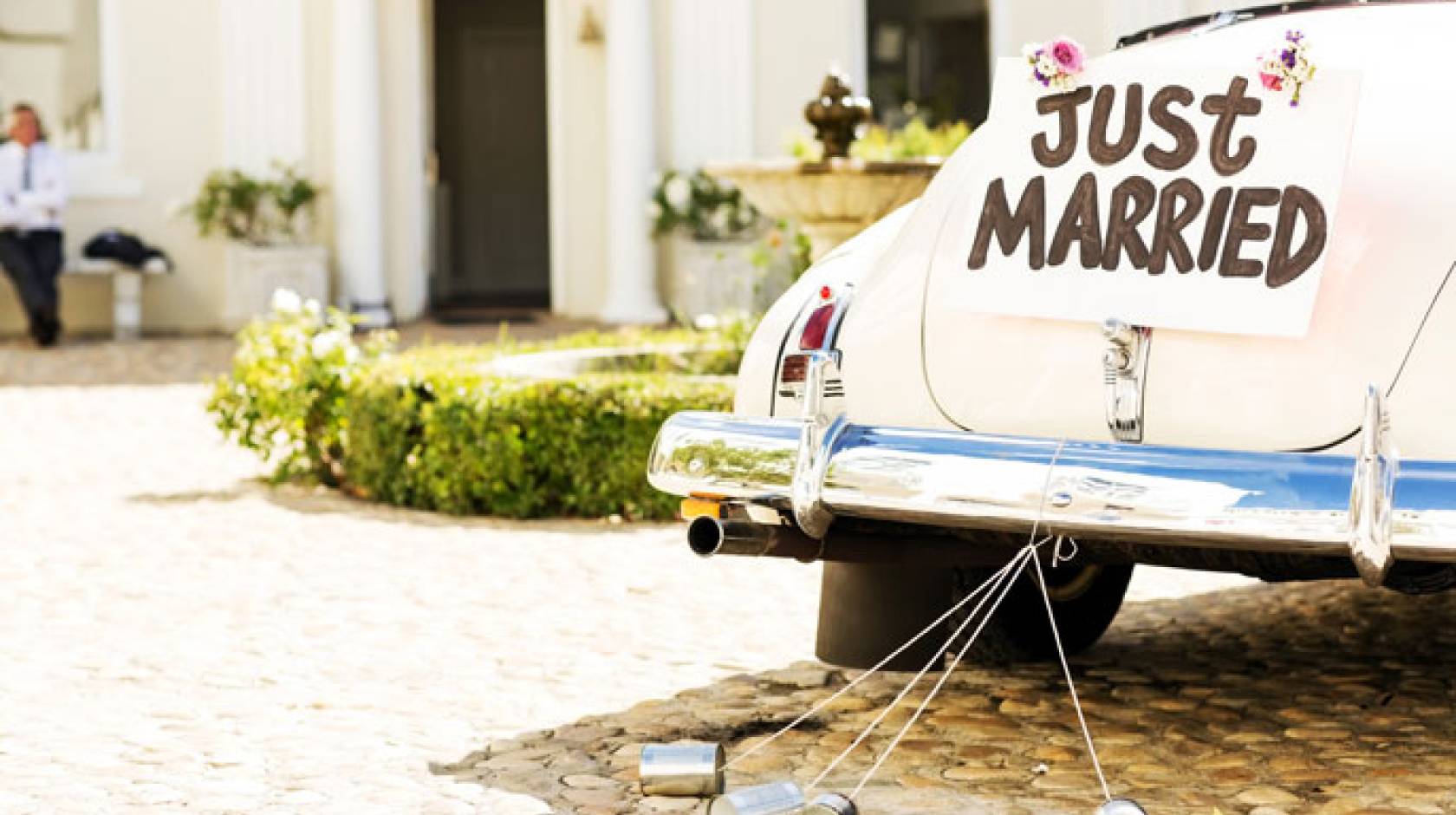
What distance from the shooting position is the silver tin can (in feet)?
12.5

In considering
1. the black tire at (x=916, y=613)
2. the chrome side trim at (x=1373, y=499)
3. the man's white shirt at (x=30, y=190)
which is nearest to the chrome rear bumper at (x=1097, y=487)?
the chrome side trim at (x=1373, y=499)

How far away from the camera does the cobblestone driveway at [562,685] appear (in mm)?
4266

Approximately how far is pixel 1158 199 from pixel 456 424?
14.2ft

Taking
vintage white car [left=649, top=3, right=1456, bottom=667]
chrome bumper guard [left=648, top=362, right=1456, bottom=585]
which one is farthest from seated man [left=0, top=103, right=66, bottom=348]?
chrome bumper guard [left=648, top=362, right=1456, bottom=585]

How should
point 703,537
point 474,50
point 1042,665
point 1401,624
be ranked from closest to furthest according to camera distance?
1. point 703,537
2. point 1042,665
3. point 1401,624
4. point 474,50

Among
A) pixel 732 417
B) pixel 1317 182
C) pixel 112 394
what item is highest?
pixel 1317 182

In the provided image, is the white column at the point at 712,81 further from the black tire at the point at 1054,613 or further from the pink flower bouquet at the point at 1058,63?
the pink flower bouquet at the point at 1058,63

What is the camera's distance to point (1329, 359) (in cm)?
380

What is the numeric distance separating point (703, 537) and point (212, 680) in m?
1.68

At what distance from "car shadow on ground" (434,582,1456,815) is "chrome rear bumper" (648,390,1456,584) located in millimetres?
565

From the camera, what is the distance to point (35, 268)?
15.7 metres

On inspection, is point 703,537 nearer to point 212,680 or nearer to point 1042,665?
point 1042,665

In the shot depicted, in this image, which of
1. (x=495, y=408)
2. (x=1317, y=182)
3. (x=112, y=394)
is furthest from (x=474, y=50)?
(x=1317, y=182)

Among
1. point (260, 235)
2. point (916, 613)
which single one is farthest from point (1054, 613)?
point (260, 235)
